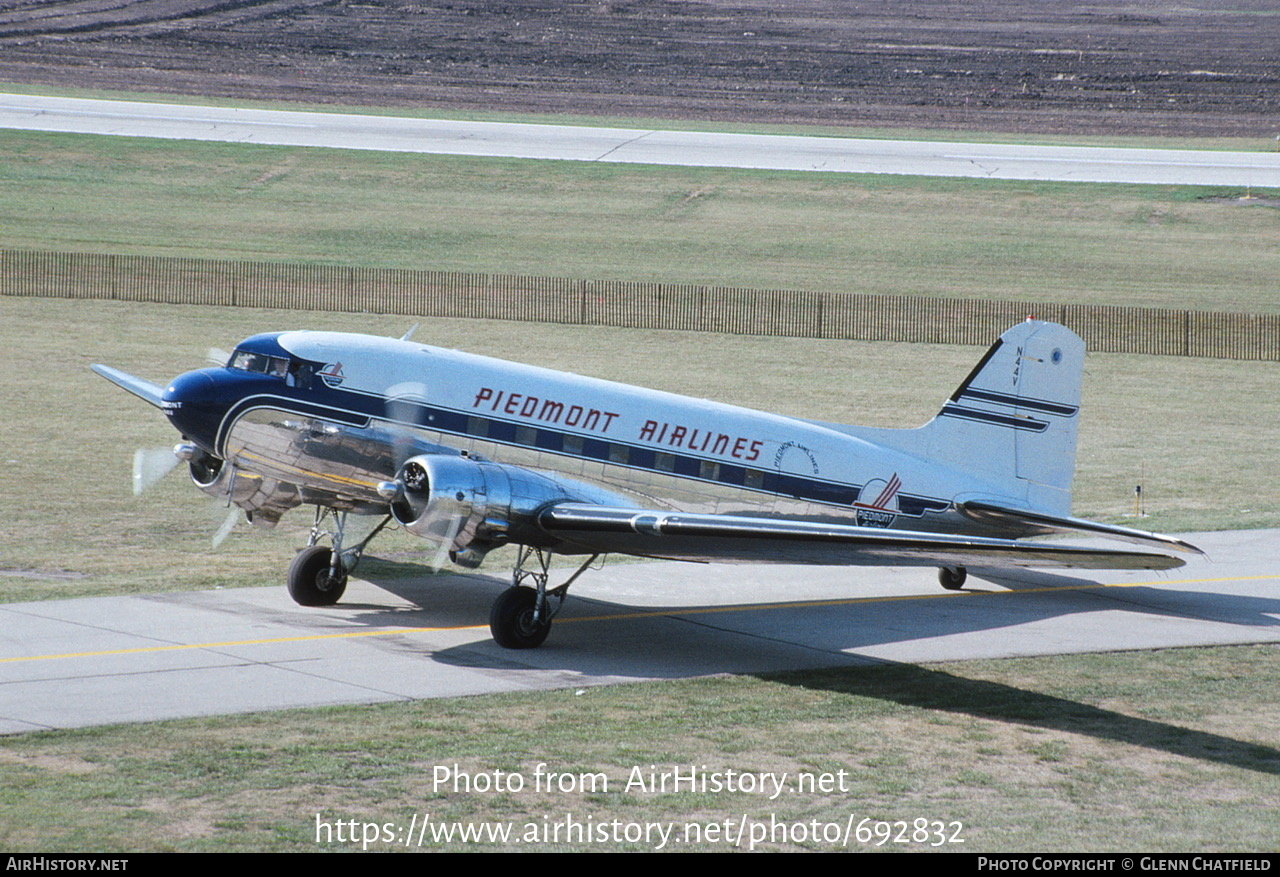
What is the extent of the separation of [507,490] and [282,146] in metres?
66.3

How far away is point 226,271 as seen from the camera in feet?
198

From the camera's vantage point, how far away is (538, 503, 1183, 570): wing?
679 inches

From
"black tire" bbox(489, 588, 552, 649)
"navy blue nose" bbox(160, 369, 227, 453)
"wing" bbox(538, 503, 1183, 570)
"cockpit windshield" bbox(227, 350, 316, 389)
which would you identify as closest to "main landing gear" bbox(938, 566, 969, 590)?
"wing" bbox(538, 503, 1183, 570)

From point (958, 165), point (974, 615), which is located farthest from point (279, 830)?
point (958, 165)

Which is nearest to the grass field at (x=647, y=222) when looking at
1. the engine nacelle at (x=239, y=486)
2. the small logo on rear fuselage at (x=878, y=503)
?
the small logo on rear fuselage at (x=878, y=503)

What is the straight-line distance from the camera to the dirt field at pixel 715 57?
298ft

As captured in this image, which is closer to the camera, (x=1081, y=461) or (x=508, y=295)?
(x=1081, y=461)

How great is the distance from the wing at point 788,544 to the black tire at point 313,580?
4.44 metres

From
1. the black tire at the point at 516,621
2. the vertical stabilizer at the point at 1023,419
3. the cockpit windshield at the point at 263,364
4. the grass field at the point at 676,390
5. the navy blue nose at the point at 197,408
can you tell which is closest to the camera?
the grass field at the point at 676,390

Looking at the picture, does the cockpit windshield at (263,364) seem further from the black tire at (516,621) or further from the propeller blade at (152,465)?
the black tire at (516,621)

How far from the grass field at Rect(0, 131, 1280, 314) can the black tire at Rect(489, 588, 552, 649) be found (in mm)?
44954

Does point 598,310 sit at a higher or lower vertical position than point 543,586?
higher

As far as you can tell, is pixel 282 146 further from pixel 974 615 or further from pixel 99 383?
pixel 974 615

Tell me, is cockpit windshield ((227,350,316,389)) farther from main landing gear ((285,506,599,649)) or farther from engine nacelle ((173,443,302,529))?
main landing gear ((285,506,599,649))
